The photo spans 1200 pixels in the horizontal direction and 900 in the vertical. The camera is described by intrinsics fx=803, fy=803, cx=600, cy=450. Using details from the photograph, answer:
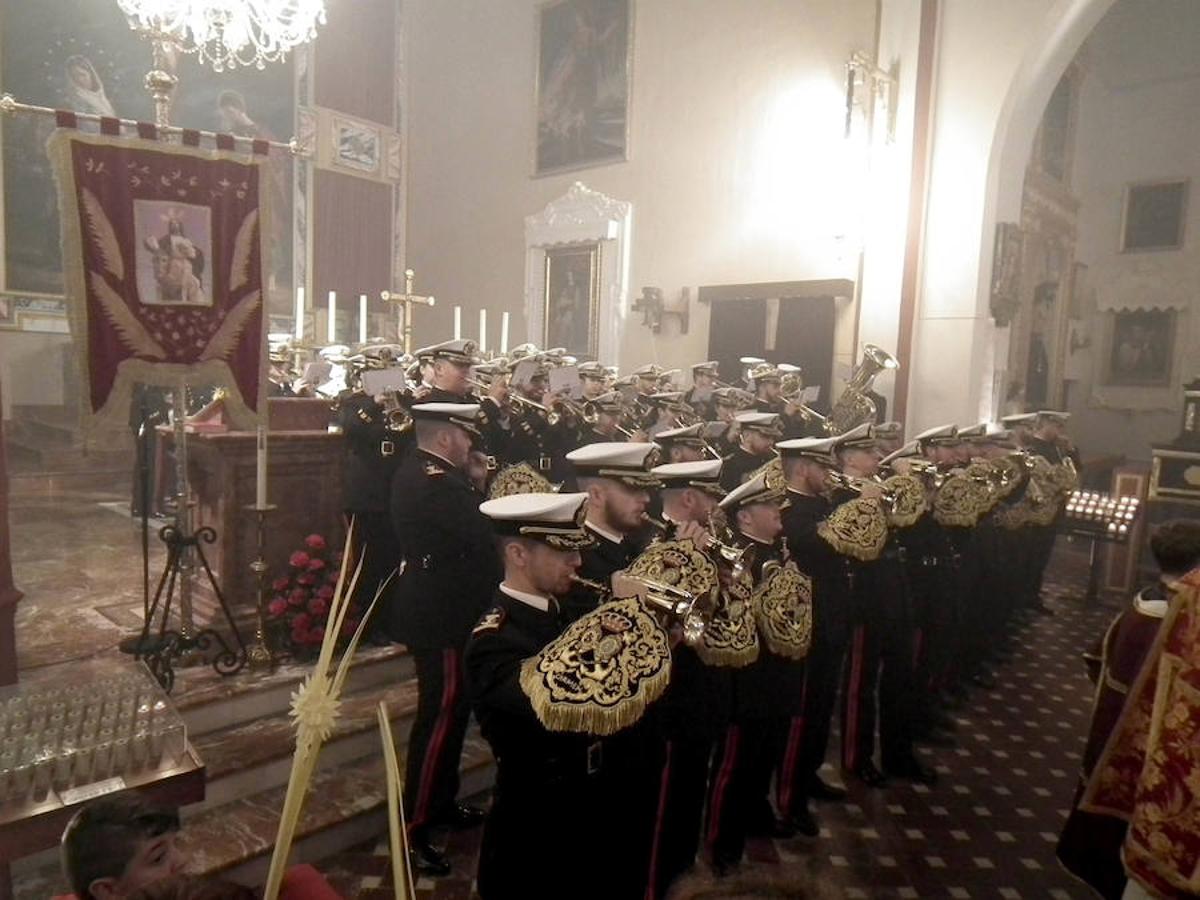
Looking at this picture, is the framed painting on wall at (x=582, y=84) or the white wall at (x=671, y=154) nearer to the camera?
the white wall at (x=671, y=154)

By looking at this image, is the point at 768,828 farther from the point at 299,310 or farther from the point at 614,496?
the point at 299,310

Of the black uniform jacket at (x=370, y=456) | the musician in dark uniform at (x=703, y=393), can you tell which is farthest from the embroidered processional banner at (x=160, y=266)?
the musician in dark uniform at (x=703, y=393)

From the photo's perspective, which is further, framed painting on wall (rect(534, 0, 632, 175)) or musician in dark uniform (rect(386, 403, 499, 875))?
framed painting on wall (rect(534, 0, 632, 175))

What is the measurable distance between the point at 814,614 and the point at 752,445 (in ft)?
7.19

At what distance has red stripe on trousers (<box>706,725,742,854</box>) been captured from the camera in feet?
11.8

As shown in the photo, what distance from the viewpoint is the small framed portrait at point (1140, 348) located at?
42.3 feet

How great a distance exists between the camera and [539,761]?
2.44 m

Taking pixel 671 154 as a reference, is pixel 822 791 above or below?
below

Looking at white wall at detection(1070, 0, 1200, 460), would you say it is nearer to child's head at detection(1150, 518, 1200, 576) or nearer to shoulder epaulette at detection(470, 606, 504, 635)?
child's head at detection(1150, 518, 1200, 576)

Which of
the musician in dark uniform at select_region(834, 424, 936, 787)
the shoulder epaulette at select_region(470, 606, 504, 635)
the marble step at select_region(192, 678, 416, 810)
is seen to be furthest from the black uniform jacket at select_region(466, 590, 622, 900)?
the musician in dark uniform at select_region(834, 424, 936, 787)

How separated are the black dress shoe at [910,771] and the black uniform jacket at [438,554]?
9.07 ft

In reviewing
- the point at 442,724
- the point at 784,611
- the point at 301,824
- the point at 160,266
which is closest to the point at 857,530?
the point at 784,611

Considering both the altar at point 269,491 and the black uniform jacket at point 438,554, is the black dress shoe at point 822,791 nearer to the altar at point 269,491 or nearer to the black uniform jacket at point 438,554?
the black uniform jacket at point 438,554

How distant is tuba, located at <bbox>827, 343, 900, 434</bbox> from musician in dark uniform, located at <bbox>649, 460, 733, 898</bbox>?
18.7 ft
